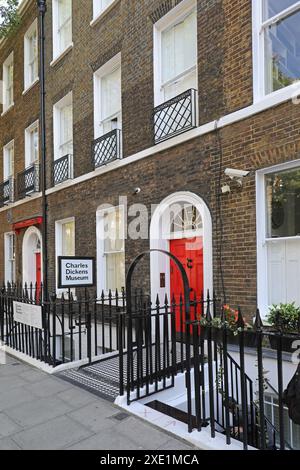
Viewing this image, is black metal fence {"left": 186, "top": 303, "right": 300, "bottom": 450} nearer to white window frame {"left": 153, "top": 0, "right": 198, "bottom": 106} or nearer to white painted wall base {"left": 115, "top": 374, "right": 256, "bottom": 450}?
white painted wall base {"left": 115, "top": 374, "right": 256, "bottom": 450}

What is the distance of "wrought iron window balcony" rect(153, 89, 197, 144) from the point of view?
Result: 658cm

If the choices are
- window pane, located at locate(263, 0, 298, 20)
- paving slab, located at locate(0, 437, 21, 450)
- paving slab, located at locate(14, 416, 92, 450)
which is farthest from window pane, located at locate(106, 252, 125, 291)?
window pane, located at locate(263, 0, 298, 20)

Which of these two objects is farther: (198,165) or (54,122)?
(54,122)

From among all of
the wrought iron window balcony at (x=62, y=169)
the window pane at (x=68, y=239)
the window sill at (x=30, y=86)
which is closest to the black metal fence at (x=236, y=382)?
the window pane at (x=68, y=239)

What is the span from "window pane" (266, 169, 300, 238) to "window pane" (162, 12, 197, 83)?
2.98m

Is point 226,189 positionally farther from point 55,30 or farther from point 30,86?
point 30,86

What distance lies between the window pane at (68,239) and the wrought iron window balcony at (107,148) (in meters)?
2.32

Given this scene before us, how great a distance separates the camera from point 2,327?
7.35 metres

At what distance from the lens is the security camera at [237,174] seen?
5578 mm

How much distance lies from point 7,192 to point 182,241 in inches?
379

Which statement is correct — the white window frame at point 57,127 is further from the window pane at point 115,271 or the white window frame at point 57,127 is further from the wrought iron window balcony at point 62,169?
the window pane at point 115,271
